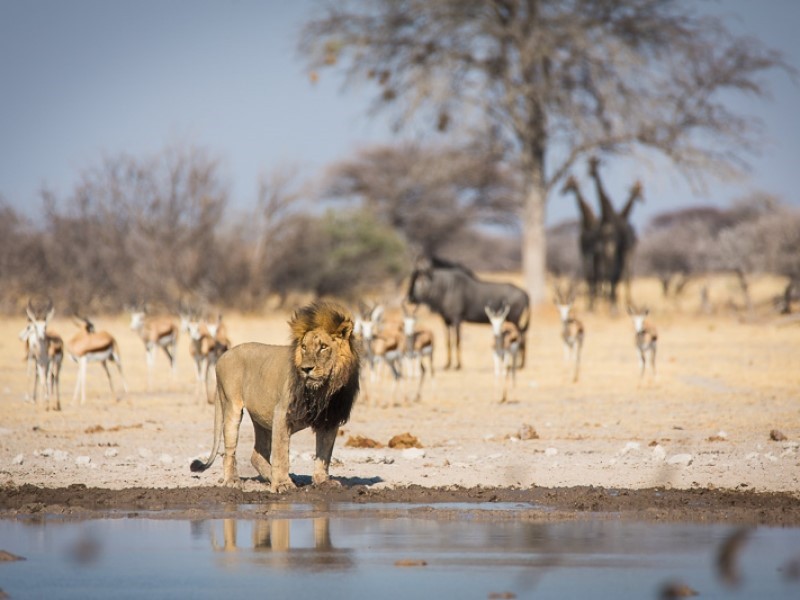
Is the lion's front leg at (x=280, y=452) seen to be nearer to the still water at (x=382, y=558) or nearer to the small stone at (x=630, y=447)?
the still water at (x=382, y=558)

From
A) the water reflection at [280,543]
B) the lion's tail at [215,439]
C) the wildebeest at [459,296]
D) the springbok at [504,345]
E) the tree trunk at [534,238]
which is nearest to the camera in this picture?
the water reflection at [280,543]

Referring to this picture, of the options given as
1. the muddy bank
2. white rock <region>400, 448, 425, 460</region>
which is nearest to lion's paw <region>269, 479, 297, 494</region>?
the muddy bank

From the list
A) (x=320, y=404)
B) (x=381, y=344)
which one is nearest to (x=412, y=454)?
(x=320, y=404)

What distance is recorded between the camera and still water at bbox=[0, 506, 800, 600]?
7.38m

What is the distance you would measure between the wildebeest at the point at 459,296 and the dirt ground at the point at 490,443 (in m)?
1.17

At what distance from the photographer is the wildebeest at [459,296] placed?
28.1 metres

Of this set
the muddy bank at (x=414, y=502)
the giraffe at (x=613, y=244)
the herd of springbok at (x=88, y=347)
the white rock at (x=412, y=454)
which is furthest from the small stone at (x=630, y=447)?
the giraffe at (x=613, y=244)

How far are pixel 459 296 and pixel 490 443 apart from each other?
13503 mm

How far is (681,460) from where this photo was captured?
499 inches

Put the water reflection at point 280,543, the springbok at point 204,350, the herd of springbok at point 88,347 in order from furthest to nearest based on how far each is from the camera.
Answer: the springbok at point 204,350
the herd of springbok at point 88,347
the water reflection at point 280,543

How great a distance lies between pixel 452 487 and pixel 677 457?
262 cm

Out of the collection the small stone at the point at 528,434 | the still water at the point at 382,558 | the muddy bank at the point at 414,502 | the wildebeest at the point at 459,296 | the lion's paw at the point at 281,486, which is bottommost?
the still water at the point at 382,558

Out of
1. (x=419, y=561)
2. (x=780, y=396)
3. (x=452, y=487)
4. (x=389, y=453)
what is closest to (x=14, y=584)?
(x=419, y=561)

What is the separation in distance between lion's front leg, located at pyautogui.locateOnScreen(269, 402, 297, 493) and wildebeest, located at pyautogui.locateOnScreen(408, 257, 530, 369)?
16.8 meters
